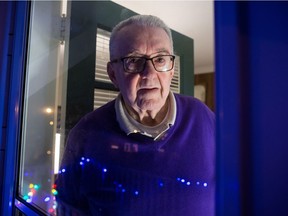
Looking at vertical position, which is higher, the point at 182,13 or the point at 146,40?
the point at 182,13

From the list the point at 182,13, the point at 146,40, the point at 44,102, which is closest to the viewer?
the point at 146,40

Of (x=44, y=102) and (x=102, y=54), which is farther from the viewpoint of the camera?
(x=44, y=102)

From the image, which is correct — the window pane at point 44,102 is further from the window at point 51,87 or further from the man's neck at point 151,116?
→ the man's neck at point 151,116

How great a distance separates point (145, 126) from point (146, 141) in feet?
0.19

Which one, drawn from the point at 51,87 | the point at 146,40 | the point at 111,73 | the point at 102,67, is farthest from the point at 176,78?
the point at 51,87

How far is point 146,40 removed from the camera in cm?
88

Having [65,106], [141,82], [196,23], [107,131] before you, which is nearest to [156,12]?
[196,23]

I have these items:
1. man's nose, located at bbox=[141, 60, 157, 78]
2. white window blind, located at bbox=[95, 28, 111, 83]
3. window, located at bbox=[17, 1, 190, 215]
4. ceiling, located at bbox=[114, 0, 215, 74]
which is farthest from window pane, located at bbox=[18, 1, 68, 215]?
man's nose, located at bbox=[141, 60, 157, 78]

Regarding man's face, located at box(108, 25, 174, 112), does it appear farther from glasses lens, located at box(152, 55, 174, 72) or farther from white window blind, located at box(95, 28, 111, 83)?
white window blind, located at box(95, 28, 111, 83)

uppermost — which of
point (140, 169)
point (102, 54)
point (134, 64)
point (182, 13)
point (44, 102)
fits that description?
A: point (182, 13)

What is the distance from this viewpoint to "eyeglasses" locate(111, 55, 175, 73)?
2.89 ft

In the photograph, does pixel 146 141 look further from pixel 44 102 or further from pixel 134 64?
pixel 44 102

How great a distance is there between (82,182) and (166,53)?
644mm

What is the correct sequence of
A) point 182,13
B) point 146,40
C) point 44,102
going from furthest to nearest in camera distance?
point 44,102 → point 182,13 → point 146,40
